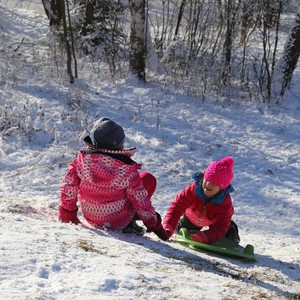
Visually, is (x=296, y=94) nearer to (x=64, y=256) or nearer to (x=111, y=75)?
(x=111, y=75)

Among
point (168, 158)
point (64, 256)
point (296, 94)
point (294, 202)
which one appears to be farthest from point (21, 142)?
point (296, 94)

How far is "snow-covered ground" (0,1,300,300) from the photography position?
2.73m

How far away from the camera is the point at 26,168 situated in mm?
6980

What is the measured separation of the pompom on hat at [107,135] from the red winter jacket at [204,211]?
929 mm

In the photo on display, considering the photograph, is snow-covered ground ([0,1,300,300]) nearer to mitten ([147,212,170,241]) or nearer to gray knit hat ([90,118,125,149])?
mitten ([147,212,170,241])

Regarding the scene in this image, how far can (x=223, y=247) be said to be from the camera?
441cm

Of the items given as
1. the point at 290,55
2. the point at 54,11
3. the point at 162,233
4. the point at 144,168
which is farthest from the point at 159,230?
the point at 54,11

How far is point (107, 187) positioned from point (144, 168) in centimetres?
334

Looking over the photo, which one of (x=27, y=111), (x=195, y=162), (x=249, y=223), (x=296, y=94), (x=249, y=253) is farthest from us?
(x=296, y=94)

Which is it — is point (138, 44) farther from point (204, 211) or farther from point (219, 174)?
point (219, 174)

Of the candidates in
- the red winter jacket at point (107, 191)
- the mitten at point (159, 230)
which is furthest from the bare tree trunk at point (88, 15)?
the mitten at point (159, 230)

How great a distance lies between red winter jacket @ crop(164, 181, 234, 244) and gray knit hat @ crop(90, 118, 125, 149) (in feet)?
3.05

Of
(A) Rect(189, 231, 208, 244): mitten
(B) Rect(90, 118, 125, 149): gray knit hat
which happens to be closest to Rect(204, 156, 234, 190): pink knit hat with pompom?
(A) Rect(189, 231, 208, 244): mitten

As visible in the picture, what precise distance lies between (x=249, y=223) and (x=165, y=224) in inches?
→ 76.5
